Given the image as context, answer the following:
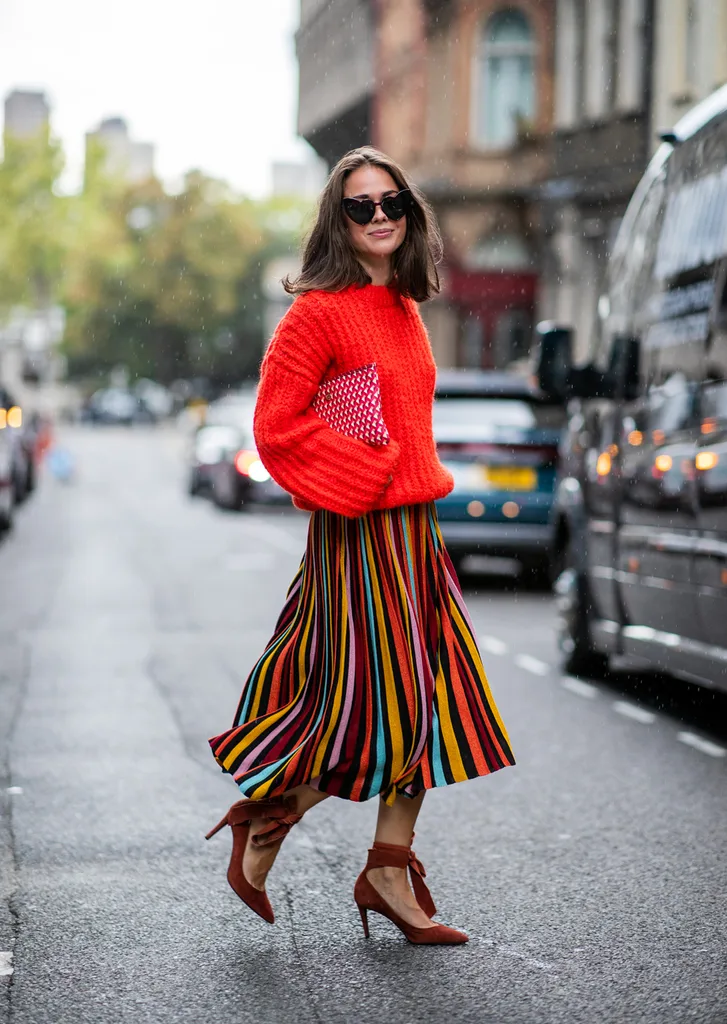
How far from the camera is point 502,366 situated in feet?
116

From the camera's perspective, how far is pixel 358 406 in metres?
4.38

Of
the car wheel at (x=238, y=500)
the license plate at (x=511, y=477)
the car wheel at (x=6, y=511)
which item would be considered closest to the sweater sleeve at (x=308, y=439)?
the license plate at (x=511, y=477)

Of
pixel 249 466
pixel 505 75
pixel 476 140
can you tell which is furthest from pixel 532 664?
pixel 505 75

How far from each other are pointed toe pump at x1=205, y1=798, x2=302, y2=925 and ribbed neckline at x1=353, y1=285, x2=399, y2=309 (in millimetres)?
1213

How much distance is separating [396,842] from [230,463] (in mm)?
21918

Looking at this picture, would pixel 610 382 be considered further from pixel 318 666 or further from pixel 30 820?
pixel 318 666

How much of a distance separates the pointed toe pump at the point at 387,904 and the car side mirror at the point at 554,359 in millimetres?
4205

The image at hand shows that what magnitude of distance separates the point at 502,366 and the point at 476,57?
224 inches

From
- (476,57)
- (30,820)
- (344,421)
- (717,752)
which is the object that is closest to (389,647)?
(344,421)

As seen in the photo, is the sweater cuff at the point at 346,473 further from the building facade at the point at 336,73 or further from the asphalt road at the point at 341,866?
the building facade at the point at 336,73

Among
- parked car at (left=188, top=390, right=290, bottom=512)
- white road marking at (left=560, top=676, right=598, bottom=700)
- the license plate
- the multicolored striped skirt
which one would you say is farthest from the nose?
parked car at (left=188, top=390, right=290, bottom=512)

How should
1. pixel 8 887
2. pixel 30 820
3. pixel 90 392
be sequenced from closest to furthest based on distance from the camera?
pixel 8 887
pixel 30 820
pixel 90 392

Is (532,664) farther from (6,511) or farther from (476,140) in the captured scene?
(476,140)

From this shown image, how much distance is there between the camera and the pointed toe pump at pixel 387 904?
14.7 ft
